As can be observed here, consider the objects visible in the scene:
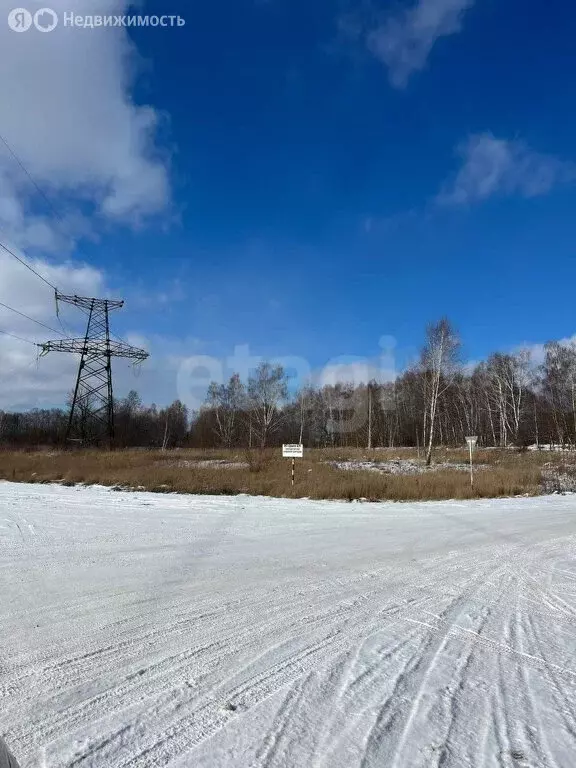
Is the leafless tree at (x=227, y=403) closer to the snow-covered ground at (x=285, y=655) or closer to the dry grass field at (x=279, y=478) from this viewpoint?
the dry grass field at (x=279, y=478)

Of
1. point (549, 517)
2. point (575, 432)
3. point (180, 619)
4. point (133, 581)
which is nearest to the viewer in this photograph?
point (180, 619)

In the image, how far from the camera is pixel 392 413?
60938 millimetres

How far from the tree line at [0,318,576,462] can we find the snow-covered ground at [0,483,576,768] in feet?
116

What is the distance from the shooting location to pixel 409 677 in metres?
3.04

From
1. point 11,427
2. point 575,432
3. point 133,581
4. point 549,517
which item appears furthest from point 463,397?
point 11,427

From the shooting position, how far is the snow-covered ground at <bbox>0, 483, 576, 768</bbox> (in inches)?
90.2

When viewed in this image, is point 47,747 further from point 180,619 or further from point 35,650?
point 180,619

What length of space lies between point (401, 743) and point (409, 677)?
0.77m

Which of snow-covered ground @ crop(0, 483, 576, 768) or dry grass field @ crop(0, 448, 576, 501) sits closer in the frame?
snow-covered ground @ crop(0, 483, 576, 768)

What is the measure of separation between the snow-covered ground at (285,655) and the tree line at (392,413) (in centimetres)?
3528

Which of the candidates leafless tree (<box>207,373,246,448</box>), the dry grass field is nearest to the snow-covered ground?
the dry grass field

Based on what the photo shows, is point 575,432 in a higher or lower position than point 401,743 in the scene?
higher

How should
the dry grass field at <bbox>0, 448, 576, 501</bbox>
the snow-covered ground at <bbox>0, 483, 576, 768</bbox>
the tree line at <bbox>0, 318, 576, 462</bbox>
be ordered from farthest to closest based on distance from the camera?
the tree line at <bbox>0, 318, 576, 462</bbox>, the dry grass field at <bbox>0, 448, 576, 501</bbox>, the snow-covered ground at <bbox>0, 483, 576, 768</bbox>

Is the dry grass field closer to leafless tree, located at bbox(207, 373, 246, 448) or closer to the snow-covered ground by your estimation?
the snow-covered ground
